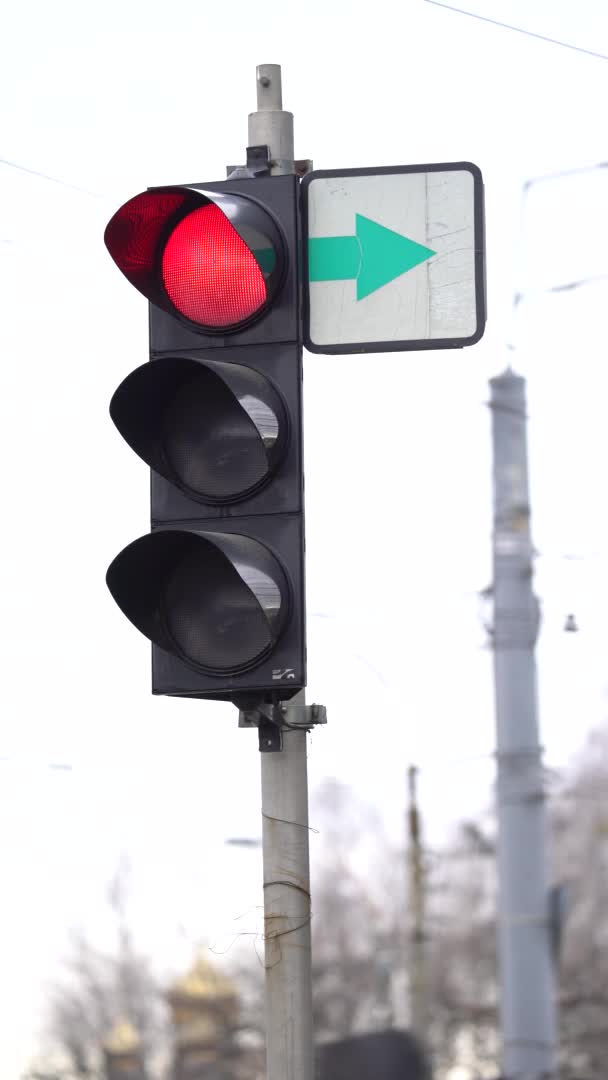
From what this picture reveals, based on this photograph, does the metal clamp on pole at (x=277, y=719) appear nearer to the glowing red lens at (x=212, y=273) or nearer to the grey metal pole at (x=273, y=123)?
the glowing red lens at (x=212, y=273)

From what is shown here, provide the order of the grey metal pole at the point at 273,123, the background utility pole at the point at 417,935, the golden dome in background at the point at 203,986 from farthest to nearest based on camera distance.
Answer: the golden dome in background at the point at 203,986, the background utility pole at the point at 417,935, the grey metal pole at the point at 273,123

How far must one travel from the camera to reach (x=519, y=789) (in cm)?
784

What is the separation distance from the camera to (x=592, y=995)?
39.9 ft

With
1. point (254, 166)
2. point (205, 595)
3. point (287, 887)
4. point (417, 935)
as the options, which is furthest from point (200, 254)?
point (417, 935)

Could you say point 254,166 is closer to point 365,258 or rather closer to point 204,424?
point 365,258

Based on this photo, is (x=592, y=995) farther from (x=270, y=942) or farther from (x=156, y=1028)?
(x=270, y=942)

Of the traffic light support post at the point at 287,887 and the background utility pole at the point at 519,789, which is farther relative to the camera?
the background utility pole at the point at 519,789

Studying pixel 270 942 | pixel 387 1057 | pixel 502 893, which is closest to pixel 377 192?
pixel 270 942

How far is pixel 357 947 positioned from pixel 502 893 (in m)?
6.14

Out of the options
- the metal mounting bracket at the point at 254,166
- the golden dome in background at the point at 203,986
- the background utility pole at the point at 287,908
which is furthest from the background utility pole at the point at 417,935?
the metal mounting bracket at the point at 254,166

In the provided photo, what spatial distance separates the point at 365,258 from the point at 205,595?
20.9 inches

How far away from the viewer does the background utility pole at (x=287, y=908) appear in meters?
1.98

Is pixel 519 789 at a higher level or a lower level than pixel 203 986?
higher

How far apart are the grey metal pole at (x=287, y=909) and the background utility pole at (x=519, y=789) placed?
5.66 metres
